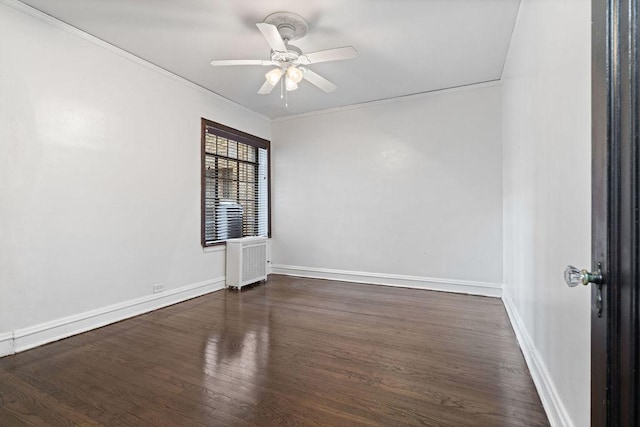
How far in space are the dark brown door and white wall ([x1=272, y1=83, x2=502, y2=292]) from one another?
3580 mm

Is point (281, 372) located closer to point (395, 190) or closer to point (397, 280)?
point (397, 280)

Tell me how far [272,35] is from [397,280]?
358 cm

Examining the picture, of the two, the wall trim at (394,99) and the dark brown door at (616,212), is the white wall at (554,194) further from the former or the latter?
the wall trim at (394,99)

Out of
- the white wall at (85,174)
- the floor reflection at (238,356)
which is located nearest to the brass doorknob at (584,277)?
the floor reflection at (238,356)

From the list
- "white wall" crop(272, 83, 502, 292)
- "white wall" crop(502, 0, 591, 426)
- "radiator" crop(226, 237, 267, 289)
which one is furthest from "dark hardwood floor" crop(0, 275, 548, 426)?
"white wall" crop(272, 83, 502, 292)

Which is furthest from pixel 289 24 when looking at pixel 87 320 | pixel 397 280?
pixel 397 280

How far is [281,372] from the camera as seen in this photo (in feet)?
7.11

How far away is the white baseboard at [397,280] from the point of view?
411 cm

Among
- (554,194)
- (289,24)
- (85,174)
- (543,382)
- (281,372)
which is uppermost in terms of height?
(289,24)

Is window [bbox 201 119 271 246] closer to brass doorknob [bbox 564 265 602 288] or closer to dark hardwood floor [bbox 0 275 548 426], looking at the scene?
dark hardwood floor [bbox 0 275 548 426]

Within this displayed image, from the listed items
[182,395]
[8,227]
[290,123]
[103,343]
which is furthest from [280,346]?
[290,123]

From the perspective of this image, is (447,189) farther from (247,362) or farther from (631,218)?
(631,218)

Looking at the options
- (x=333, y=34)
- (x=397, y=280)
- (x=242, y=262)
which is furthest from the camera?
(x=397, y=280)

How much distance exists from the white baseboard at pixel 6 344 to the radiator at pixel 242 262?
235 centimetres
